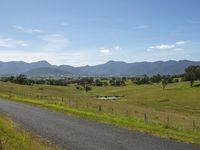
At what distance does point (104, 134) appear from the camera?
26766mm

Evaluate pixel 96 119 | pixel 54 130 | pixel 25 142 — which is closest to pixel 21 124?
pixel 54 130

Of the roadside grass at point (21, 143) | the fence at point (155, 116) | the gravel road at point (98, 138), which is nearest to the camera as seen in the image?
the roadside grass at point (21, 143)

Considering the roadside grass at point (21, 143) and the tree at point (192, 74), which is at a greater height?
the tree at point (192, 74)

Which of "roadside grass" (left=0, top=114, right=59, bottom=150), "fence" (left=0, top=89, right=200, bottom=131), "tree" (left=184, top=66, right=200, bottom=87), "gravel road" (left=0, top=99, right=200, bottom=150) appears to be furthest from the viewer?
"tree" (left=184, top=66, right=200, bottom=87)

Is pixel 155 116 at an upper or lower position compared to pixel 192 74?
lower

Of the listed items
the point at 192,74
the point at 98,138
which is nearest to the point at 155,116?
the point at 98,138

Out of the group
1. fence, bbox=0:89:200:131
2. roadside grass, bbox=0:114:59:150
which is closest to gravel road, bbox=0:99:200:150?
roadside grass, bbox=0:114:59:150

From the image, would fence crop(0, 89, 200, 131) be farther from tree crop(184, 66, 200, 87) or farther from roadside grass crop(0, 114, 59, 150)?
tree crop(184, 66, 200, 87)

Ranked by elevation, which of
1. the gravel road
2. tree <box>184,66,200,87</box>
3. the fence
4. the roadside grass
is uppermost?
tree <box>184,66,200,87</box>

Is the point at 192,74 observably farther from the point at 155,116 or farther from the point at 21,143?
the point at 21,143

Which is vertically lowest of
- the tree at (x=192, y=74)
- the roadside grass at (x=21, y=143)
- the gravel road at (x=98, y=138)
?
the gravel road at (x=98, y=138)

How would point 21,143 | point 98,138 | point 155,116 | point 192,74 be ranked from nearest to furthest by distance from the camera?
1. point 21,143
2. point 98,138
3. point 155,116
4. point 192,74

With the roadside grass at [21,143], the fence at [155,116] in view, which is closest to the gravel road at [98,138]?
the roadside grass at [21,143]

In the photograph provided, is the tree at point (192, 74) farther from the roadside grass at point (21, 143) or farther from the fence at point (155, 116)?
the roadside grass at point (21, 143)
